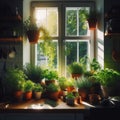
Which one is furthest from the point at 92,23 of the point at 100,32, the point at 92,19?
the point at 100,32

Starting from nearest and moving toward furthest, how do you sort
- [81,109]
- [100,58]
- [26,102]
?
[81,109]
[26,102]
[100,58]

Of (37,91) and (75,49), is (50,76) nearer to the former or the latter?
(37,91)

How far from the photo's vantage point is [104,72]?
123 inches

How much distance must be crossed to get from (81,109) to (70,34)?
4.69 ft

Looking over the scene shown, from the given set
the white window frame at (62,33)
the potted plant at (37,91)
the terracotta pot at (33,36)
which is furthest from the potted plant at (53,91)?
the terracotta pot at (33,36)

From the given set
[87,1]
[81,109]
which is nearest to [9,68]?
[81,109]

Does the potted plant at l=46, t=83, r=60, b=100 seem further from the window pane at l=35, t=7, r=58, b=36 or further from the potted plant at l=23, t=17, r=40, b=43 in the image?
the window pane at l=35, t=7, r=58, b=36

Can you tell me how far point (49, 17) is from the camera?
378cm

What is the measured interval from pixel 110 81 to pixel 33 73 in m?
1.01

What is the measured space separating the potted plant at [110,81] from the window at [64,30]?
0.71 meters

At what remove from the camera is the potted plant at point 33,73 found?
3.42 m

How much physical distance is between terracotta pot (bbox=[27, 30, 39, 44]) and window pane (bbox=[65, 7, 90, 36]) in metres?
0.49

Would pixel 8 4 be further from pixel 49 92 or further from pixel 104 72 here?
pixel 104 72

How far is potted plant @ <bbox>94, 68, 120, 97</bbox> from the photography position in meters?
3.08
